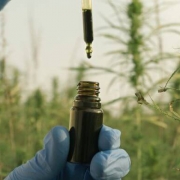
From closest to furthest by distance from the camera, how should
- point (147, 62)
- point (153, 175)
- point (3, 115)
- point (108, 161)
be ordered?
point (108, 161) < point (147, 62) < point (153, 175) < point (3, 115)

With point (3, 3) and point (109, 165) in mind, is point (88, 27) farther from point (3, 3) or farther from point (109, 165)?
point (3, 3)

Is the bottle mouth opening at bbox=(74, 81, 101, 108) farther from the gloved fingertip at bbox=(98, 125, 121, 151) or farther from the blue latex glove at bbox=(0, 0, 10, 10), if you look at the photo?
the blue latex glove at bbox=(0, 0, 10, 10)

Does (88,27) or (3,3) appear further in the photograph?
(3,3)

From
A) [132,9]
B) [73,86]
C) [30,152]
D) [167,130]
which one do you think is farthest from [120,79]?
[73,86]

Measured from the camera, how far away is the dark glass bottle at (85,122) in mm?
1890

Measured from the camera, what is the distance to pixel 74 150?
2.00m

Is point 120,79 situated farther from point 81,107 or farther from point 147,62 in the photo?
point 81,107

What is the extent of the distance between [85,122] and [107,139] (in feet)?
0.45

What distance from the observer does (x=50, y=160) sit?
6.86 feet

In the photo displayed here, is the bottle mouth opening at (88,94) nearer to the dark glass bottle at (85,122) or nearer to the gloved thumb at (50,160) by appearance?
the dark glass bottle at (85,122)

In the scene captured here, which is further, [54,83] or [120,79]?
[54,83]

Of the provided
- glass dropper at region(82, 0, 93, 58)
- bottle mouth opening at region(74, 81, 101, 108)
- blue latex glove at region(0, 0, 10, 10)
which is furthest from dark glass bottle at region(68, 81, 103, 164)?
blue latex glove at region(0, 0, 10, 10)

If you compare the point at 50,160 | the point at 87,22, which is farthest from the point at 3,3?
the point at 50,160

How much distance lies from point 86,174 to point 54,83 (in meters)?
3.35
